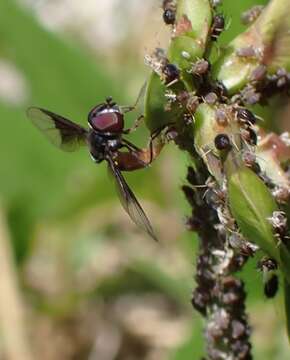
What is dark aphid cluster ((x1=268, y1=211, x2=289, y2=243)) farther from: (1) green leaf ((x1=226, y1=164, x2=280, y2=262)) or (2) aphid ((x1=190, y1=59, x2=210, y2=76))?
(2) aphid ((x1=190, y1=59, x2=210, y2=76))

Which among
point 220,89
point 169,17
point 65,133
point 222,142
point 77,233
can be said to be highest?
point 77,233

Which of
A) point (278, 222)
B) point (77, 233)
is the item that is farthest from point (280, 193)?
point (77, 233)

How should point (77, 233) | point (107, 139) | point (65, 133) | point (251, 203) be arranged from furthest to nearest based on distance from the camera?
point (77, 233) → point (65, 133) → point (107, 139) → point (251, 203)

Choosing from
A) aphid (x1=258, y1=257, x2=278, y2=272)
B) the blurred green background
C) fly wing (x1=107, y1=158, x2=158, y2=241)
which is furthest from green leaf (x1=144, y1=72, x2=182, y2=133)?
the blurred green background

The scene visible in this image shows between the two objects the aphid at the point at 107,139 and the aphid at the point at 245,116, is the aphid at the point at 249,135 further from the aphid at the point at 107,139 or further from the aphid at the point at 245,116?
the aphid at the point at 107,139

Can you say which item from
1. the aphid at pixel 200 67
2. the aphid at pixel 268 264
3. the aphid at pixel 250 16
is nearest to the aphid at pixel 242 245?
the aphid at pixel 268 264

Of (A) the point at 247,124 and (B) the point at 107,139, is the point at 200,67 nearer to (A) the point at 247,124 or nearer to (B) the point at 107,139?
(A) the point at 247,124

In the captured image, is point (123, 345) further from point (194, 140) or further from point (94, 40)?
point (194, 140)
